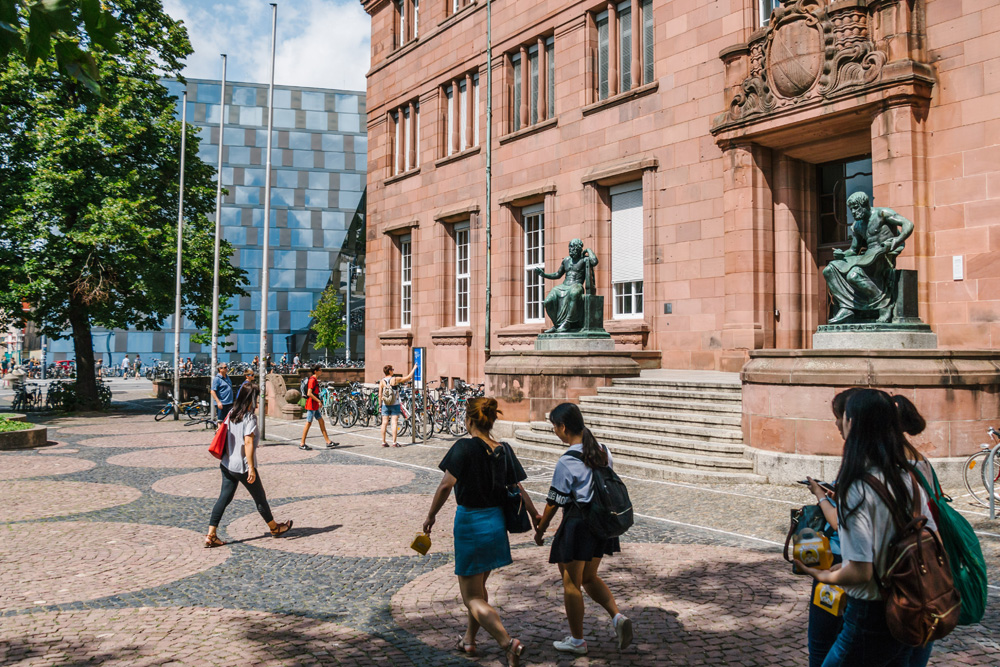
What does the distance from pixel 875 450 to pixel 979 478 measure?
7400mm

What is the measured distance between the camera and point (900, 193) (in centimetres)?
1412

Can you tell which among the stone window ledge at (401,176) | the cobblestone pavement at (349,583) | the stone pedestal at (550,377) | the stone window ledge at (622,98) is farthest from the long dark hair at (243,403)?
the stone window ledge at (401,176)

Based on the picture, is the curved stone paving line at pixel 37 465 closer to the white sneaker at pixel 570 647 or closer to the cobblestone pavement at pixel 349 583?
the cobblestone pavement at pixel 349 583

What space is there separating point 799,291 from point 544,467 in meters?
7.60

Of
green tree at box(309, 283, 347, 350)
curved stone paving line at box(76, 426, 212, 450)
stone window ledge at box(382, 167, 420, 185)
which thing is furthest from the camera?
green tree at box(309, 283, 347, 350)

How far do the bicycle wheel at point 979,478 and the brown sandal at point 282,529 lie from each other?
7.42m

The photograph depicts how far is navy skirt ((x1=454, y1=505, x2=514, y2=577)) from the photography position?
462 centimetres

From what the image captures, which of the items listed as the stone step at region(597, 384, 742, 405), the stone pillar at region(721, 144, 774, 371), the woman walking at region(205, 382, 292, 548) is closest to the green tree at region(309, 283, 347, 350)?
the stone pillar at region(721, 144, 774, 371)

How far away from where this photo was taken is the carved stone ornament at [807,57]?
14.5 metres

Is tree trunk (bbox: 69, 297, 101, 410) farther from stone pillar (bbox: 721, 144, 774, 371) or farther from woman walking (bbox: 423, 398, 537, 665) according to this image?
woman walking (bbox: 423, 398, 537, 665)

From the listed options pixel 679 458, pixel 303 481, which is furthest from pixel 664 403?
pixel 303 481

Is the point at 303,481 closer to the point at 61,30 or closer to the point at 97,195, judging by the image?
the point at 61,30

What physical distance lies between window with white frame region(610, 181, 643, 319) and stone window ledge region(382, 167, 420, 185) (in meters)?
9.49

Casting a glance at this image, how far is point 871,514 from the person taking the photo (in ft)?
9.06
